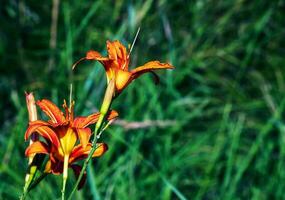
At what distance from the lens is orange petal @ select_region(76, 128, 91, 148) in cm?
95

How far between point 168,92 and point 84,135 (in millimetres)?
1556

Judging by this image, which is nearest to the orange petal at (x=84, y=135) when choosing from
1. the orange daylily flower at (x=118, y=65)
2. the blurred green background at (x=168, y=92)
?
the orange daylily flower at (x=118, y=65)

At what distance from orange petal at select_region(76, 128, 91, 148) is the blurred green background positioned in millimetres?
851

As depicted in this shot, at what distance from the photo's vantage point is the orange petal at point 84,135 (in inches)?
37.5

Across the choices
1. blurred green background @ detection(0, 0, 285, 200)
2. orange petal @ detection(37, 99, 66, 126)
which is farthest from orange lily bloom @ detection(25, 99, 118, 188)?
blurred green background @ detection(0, 0, 285, 200)

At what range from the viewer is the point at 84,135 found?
963 mm

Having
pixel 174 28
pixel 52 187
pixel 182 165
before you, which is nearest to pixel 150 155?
pixel 182 165

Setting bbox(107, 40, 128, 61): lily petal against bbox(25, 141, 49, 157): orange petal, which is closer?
bbox(25, 141, 49, 157): orange petal

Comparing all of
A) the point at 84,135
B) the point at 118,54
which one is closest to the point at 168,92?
the point at 118,54

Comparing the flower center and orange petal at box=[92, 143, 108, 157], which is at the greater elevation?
the flower center

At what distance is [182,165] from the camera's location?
222 cm

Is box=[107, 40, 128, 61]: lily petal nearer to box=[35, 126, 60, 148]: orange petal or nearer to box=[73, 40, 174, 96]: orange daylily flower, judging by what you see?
box=[73, 40, 174, 96]: orange daylily flower

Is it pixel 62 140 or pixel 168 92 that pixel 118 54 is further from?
pixel 168 92

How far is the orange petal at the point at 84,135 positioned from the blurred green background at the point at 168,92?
85cm
